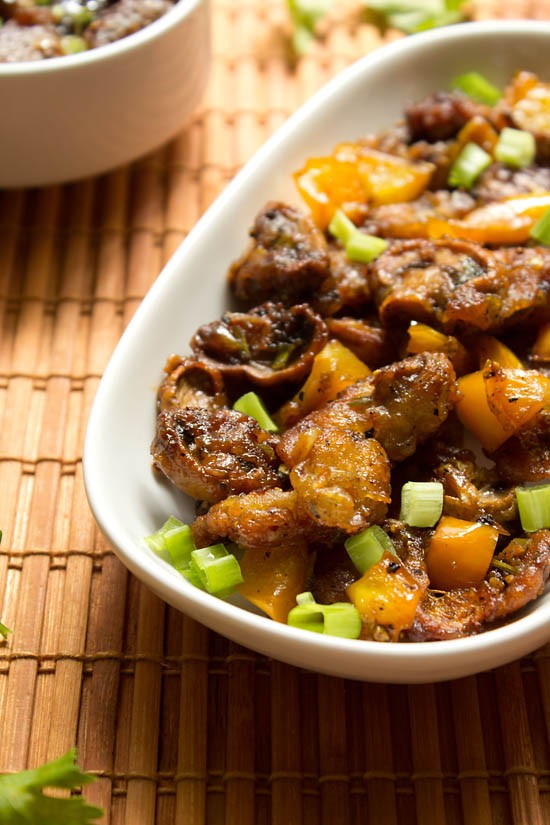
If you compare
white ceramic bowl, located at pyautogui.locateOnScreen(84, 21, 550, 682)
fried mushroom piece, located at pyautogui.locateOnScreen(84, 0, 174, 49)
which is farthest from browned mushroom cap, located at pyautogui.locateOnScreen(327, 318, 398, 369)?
fried mushroom piece, located at pyautogui.locateOnScreen(84, 0, 174, 49)

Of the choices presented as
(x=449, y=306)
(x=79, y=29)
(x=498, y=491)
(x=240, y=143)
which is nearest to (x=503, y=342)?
(x=449, y=306)

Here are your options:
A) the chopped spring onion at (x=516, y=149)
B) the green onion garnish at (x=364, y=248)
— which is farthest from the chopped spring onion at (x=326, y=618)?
the chopped spring onion at (x=516, y=149)

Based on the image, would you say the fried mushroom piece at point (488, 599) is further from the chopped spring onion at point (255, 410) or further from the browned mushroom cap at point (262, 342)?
the browned mushroom cap at point (262, 342)

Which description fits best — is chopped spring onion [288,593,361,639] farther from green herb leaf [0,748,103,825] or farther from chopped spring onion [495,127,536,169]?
chopped spring onion [495,127,536,169]

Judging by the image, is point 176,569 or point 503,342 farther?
point 503,342

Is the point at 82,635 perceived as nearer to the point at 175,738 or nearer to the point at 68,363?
the point at 175,738

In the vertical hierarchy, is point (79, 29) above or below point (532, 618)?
above

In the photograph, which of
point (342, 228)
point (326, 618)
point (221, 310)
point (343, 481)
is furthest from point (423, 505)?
point (342, 228)
